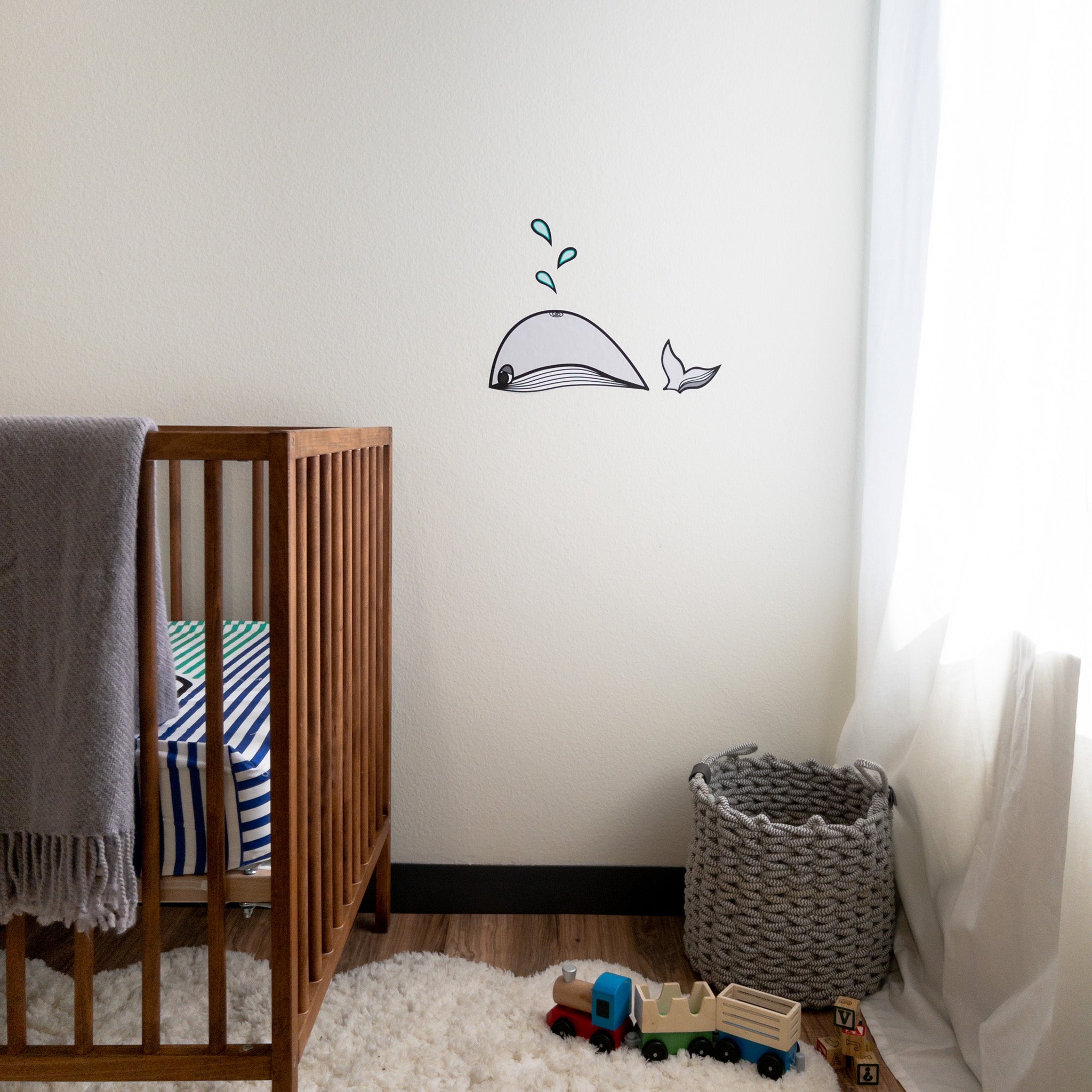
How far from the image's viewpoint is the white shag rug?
144 cm

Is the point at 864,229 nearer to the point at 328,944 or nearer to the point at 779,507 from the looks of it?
the point at 779,507

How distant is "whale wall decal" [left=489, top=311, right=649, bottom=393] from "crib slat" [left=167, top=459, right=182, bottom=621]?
2.12 ft

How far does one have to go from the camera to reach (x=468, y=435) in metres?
1.90

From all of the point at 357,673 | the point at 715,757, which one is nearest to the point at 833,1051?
the point at 715,757

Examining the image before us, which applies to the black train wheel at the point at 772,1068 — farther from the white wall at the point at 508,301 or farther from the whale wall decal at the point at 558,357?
the whale wall decal at the point at 558,357

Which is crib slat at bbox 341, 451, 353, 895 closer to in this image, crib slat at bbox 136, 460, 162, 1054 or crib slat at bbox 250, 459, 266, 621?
crib slat at bbox 250, 459, 266, 621

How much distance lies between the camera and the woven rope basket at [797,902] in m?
1.62

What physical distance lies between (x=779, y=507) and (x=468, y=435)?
65 cm

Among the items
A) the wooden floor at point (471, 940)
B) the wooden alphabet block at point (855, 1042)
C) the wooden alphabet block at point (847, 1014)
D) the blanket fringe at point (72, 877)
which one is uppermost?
the blanket fringe at point (72, 877)

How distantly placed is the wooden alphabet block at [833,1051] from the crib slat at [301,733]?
843 mm

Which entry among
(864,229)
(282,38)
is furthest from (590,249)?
(282,38)

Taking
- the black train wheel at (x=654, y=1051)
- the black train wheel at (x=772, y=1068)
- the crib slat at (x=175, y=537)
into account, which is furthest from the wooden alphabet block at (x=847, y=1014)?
the crib slat at (x=175, y=537)

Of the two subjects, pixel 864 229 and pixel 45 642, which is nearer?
pixel 45 642

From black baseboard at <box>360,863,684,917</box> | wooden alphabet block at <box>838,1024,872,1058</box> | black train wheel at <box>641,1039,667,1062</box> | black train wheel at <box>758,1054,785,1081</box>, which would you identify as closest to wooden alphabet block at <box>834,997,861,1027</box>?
wooden alphabet block at <box>838,1024,872,1058</box>
